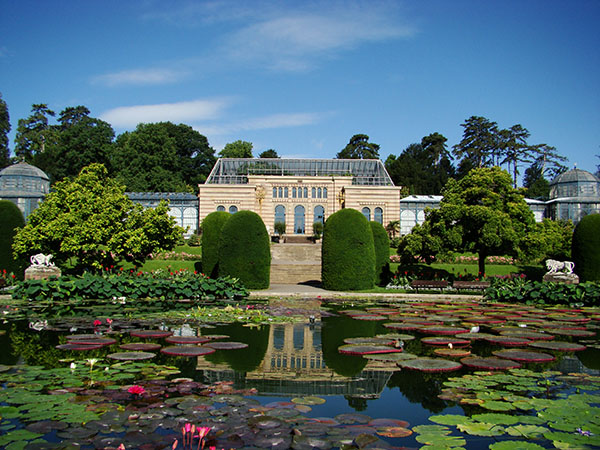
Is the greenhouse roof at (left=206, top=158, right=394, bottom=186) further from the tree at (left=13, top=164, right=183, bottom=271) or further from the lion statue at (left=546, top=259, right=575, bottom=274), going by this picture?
the lion statue at (left=546, top=259, right=575, bottom=274)

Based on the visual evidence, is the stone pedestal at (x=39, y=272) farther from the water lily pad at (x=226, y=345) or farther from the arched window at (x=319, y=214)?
the arched window at (x=319, y=214)

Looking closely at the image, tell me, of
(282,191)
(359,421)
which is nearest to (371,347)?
(359,421)

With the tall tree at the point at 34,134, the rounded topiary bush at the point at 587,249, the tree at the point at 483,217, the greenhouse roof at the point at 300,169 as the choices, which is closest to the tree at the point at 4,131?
the tall tree at the point at 34,134

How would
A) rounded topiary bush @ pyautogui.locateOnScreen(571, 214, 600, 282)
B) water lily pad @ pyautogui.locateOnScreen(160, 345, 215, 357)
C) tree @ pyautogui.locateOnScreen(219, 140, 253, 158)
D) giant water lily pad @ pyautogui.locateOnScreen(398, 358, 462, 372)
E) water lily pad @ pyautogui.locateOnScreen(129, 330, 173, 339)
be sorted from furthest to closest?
tree @ pyautogui.locateOnScreen(219, 140, 253, 158) < rounded topiary bush @ pyautogui.locateOnScreen(571, 214, 600, 282) < water lily pad @ pyautogui.locateOnScreen(129, 330, 173, 339) < water lily pad @ pyautogui.locateOnScreen(160, 345, 215, 357) < giant water lily pad @ pyautogui.locateOnScreen(398, 358, 462, 372)

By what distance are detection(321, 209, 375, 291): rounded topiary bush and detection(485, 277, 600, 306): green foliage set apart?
17.5 ft

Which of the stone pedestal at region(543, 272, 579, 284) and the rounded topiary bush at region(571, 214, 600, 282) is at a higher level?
the rounded topiary bush at region(571, 214, 600, 282)

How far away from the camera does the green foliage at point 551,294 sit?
1622cm

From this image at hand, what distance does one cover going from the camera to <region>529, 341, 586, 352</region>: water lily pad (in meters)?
8.86

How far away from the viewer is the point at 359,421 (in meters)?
4.95

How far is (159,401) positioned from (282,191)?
4487 centimetres

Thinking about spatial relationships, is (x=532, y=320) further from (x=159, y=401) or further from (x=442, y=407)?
(x=159, y=401)

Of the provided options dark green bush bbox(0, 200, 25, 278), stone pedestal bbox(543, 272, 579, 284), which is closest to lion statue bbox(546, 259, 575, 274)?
stone pedestal bbox(543, 272, 579, 284)

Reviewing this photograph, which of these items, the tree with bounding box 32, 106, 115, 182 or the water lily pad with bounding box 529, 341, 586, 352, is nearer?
the water lily pad with bounding box 529, 341, 586, 352

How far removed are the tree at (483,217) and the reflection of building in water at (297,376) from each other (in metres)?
15.8
